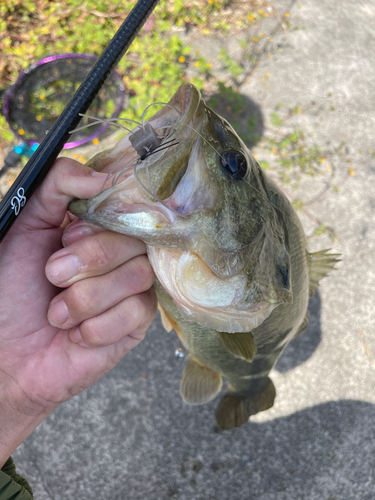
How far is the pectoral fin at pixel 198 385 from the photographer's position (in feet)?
5.77

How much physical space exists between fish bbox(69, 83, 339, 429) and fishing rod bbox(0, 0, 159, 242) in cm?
12

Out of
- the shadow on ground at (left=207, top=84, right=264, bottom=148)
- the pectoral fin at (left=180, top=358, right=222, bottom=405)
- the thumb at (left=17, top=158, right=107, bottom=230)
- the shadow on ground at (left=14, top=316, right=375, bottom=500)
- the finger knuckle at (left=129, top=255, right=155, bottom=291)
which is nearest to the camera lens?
the thumb at (left=17, top=158, right=107, bottom=230)

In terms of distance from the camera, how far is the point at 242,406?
182cm

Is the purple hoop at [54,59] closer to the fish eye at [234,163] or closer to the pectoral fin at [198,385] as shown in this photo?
the pectoral fin at [198,385]

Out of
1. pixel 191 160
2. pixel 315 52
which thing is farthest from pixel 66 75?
pixel 191 160

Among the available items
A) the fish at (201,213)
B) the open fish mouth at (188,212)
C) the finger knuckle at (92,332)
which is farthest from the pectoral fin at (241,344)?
the finger knuckle at (92,332)

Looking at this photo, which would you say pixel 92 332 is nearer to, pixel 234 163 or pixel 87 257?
pixel 87 257

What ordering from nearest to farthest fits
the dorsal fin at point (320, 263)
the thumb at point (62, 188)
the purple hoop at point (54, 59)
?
the thumb at point (62, 188) → the dorsal fin at point (320, 263) → the purple hoop at point (54, 59)

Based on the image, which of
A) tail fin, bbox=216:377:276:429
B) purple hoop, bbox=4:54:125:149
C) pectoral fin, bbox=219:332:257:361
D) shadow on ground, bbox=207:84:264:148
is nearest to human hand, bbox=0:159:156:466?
pectoral fin, bbox=219:332:257:361

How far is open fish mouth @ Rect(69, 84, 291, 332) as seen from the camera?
826 mm

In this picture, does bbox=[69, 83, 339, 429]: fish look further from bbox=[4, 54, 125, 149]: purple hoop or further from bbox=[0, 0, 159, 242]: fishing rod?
bbox=[4, 54, 125, 149]: purple hoop

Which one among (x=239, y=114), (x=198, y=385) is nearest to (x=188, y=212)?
(x=198, y=385)

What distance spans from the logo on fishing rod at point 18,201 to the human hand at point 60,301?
65 millimetres

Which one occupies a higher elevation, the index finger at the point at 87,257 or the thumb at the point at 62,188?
the thumb at the point at 62,188
